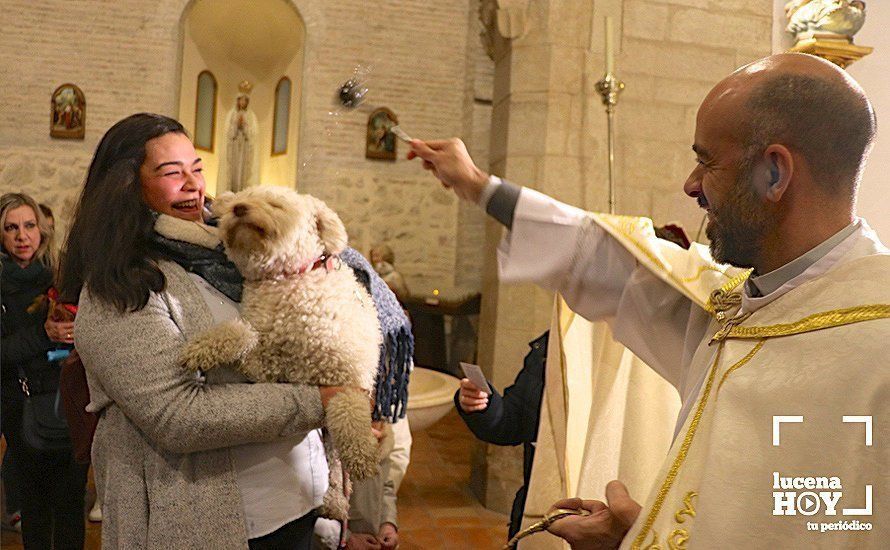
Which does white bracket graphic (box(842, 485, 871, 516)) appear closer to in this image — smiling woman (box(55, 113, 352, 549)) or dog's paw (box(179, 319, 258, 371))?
smiling woman (box(55, 113, 352, 549))

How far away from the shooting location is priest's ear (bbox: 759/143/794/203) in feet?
3.85

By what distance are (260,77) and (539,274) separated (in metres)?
9.81

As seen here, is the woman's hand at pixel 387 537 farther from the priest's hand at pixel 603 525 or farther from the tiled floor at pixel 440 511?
the priest's hand at pixel 603 525

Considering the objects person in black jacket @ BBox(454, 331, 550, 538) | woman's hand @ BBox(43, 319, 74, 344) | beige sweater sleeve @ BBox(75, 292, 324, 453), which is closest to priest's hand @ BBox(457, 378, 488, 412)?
person in black jacket @ BBox(454, 331, 550, 538)

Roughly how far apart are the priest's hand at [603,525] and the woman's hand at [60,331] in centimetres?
219

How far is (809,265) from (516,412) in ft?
4.59

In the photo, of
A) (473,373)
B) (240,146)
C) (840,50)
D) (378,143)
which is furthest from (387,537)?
(240,146)

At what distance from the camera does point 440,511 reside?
492 centimetres

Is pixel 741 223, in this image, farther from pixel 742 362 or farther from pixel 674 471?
pixel 674 471

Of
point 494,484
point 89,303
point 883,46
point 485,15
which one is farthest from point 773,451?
A: point 485,15

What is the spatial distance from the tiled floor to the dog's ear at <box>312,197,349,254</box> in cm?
282

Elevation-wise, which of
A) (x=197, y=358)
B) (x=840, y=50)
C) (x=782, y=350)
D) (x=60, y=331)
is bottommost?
(x=60, y=331)

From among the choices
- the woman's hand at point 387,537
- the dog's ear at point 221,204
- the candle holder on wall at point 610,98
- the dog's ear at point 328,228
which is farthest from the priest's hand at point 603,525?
the candle holder on wall at point 610,98

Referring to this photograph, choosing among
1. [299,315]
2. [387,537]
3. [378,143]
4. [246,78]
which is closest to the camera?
[299,315]
